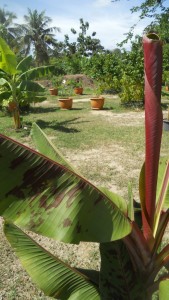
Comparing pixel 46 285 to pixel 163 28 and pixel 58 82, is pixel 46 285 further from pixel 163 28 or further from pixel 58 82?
pixel 58 82

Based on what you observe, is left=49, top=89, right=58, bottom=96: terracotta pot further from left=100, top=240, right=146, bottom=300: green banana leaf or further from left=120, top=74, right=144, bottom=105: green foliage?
left=100, top=240, right=146, bottom=300: green banana leaf

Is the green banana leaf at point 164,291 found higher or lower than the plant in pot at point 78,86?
lower

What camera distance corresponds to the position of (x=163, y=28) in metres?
12.3

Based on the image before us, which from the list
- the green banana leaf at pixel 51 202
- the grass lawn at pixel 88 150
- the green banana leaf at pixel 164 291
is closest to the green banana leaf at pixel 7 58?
the grass lawn at pixel 88 150

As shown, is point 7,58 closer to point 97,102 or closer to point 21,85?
point 21,85

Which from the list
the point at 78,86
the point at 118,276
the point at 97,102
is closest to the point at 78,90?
the point at 78,86

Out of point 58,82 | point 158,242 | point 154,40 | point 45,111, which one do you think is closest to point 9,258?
point 158,242

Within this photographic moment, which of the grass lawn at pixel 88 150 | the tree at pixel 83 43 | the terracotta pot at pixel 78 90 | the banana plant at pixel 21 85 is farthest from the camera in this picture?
the tree at pixel 83 43

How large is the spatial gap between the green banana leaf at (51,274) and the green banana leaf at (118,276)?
0.40ft

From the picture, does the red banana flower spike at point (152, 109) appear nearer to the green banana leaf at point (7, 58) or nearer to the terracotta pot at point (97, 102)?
the green banana leaf at point (7, 58)

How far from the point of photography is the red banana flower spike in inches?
38.3

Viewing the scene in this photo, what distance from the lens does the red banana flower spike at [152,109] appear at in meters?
0.97

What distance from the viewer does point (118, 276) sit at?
4.27ft

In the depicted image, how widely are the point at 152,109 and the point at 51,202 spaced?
497 millimetres
